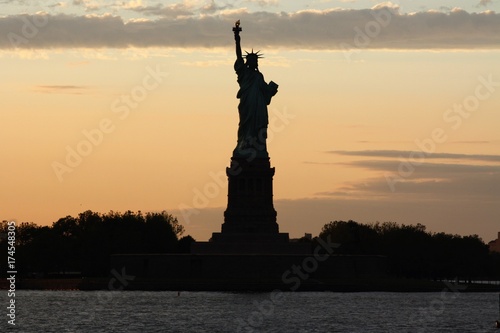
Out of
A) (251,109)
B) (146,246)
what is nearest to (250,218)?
(251,109)

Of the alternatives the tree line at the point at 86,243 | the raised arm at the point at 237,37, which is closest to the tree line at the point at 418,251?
the tree line at the point at 86,243

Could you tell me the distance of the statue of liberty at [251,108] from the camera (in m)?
117

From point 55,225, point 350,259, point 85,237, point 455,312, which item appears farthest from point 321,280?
point 55,225

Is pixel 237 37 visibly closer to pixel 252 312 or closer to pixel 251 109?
pixel 251 109

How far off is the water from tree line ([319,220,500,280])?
28.0 meters

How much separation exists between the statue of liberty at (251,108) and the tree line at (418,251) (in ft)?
70.7

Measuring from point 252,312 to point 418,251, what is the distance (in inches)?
2147

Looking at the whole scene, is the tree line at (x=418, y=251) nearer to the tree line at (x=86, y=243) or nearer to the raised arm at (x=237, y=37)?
the tree line at (x=86, y=243)

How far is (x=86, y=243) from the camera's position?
438 ft

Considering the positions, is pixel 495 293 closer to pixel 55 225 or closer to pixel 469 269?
pixel 469 269

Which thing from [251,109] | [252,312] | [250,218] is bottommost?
[252,312]

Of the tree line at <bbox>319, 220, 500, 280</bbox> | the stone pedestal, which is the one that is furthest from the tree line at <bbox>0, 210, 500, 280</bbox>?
the stone pedestal

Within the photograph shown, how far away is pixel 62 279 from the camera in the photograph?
128625 millimetres

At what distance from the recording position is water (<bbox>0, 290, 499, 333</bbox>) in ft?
268
